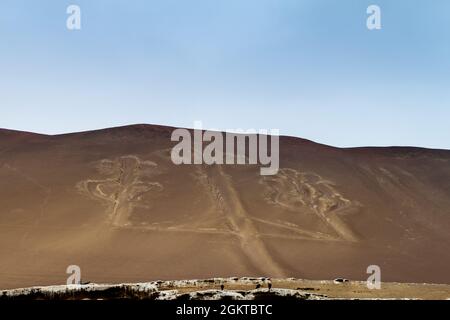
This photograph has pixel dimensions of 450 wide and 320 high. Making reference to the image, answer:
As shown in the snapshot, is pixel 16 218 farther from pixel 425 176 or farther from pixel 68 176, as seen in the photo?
pixel 425 176

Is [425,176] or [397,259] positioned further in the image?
[425,176]

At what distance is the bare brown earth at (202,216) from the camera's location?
15633 millimetres

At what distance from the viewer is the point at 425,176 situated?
2897cm

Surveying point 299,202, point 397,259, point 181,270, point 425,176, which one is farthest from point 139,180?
point 425,176

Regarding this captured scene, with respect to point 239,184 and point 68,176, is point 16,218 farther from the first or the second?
point 239,184

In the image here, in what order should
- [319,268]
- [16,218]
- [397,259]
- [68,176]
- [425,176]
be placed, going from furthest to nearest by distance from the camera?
[425,176]
[68,176]
[16,218]
[397,259]
[319,268]

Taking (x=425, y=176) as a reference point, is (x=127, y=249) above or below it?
below

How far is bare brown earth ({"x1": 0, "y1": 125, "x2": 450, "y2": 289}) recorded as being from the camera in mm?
15633

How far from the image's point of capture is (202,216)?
769 inches

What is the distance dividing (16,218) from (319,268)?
34.8ft

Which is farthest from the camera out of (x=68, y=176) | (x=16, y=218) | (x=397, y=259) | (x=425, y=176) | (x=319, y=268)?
(x=425, y=176)
